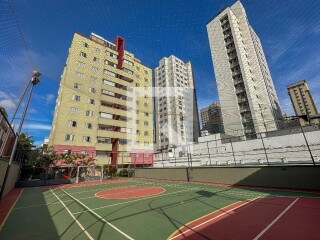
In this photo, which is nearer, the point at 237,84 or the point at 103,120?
the point at 103,120

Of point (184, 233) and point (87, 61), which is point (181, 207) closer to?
point (184, 233)

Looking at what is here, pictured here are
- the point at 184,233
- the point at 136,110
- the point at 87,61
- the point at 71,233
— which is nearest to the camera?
the point at 184,233

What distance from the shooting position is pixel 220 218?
17.5ft

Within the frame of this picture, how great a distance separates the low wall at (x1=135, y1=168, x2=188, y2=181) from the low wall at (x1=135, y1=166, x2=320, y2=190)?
0.14 metres

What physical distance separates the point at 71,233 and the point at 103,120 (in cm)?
3198

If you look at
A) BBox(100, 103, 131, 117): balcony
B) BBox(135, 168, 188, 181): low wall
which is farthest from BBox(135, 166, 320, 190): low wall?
BBox(100, 103, 131, 117): balcony

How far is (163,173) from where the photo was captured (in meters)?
19.1

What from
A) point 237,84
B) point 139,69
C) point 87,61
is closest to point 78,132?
point 87,61

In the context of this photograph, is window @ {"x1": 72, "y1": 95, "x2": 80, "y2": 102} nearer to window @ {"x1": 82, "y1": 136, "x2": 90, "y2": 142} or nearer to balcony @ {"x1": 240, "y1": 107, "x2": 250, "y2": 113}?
window @ {"x1": 82, "y1": 136, "x2": 90, "y2": 142}

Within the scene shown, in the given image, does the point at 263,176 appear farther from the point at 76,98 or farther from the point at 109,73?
the point at 109,73

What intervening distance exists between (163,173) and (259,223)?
1490 cm

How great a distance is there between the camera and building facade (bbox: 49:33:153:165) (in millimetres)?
29891

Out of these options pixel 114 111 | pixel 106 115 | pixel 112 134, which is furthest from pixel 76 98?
pixel 112 134

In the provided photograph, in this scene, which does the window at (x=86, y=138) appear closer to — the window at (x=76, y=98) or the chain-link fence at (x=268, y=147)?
the window at (x=76, y=98)
